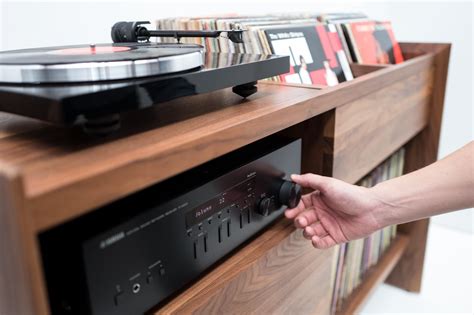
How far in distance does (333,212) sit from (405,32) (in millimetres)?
1467

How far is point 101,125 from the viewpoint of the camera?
45cm

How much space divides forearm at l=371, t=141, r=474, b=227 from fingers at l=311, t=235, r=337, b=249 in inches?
4.0

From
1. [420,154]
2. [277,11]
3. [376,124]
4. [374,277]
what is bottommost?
[374,277]

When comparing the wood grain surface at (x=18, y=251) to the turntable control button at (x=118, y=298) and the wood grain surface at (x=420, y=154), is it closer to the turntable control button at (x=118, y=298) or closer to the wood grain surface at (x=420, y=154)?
the turntable control button at (x=118, y=298)

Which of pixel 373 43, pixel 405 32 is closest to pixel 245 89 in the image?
pixel 373 43

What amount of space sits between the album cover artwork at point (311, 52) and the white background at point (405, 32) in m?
0.41

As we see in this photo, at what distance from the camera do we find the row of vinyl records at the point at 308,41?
0.86 m

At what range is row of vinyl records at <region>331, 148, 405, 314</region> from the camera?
114 centimetres

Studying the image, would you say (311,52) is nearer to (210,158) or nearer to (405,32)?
(210,158)

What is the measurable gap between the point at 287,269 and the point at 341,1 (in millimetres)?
1457

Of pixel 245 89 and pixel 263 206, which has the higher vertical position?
pixel 245 89

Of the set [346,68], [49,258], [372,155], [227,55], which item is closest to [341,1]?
[346,68]

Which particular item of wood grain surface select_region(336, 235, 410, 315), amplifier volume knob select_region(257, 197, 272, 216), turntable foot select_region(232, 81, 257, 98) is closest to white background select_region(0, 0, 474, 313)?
wood grain surface select_region(336, 235, 410, 315)

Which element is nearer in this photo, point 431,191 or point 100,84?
point 100,84
